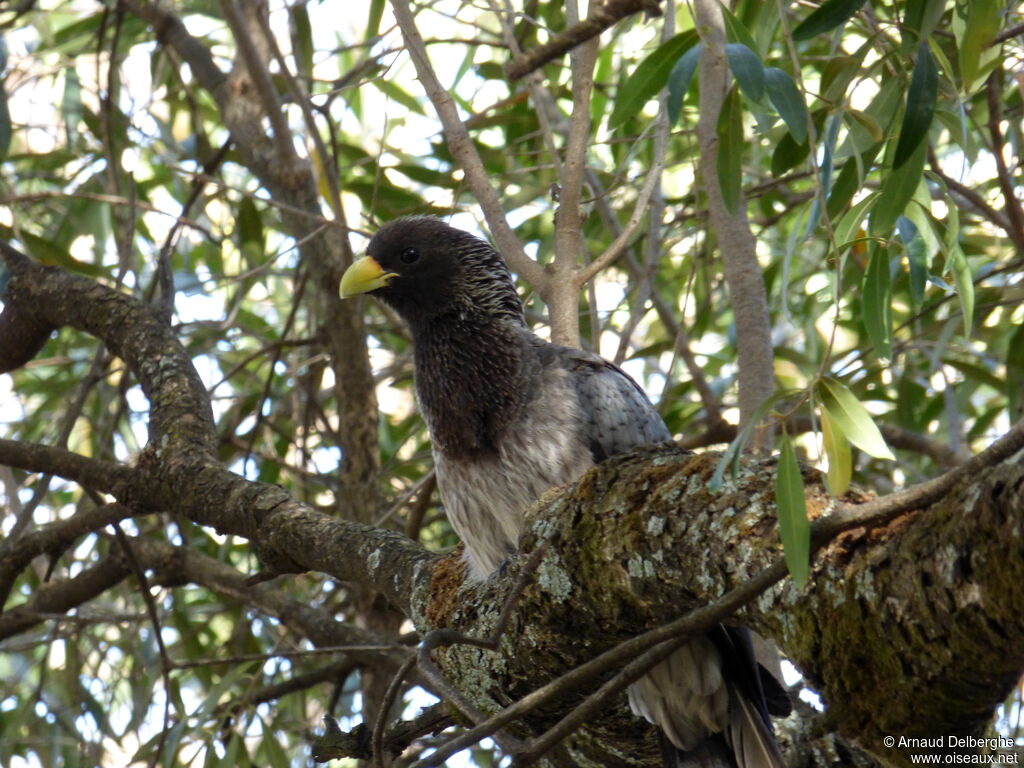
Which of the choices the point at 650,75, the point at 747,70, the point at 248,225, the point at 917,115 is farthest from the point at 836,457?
the point at 248,225

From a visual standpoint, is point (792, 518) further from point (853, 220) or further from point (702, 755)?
point (702, 755)

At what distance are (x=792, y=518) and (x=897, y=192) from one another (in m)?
0.82

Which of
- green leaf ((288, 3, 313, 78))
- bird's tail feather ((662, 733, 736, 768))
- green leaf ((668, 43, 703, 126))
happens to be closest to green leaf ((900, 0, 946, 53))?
green leaf ((668, 43, 703, 126))

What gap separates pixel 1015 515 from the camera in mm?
1297

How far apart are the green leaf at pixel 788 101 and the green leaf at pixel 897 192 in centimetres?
19

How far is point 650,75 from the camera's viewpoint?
7.75ft

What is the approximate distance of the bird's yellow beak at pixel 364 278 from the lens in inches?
144

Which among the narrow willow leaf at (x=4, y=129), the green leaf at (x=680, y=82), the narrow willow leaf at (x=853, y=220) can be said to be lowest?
the narrow willow leaf at (x=853, y=220)

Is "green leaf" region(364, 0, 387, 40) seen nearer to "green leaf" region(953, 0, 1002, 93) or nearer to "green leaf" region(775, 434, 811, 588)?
"green leaf" region(953, 0, 1002, 93)

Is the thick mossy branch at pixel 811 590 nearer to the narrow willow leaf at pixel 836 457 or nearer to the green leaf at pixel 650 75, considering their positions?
the narrow willow leaf at pixel 836 457

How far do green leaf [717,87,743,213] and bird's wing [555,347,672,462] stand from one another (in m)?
0.94

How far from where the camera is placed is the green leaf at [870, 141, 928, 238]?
6.66 feet

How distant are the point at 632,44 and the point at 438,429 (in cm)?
287

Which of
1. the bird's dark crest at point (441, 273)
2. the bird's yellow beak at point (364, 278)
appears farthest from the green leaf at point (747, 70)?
the bird's yellow beak at point (364, 278)
